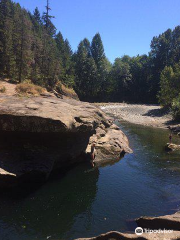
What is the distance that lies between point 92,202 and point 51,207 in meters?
2.67

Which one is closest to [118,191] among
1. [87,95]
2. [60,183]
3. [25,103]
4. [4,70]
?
[60,183]

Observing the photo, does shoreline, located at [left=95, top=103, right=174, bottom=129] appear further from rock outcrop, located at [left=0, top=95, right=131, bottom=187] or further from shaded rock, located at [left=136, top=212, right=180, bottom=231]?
shaded rock, located at [left=136, top=212, right=180, bottom=231]

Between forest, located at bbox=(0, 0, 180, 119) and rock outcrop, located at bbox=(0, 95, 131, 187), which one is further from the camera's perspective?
forest, located at bbox=(0, 0, 180, 119)

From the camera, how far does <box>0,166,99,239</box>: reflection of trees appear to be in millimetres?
11352

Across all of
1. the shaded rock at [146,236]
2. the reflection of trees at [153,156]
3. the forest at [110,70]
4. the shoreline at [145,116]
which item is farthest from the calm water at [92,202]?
the forest at [110,70]

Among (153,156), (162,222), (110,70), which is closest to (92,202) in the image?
(162,222)

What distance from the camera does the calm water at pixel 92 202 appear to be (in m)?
11.3

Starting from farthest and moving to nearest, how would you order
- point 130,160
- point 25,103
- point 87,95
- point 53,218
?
point 87,95 → point 130,160 → point 25,103 → point 53,218

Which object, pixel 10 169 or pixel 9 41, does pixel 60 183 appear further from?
pixel 9 41

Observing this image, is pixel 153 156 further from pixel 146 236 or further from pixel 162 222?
pixel 146 236

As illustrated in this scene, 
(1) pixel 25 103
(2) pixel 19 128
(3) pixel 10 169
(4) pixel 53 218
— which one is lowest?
(4) pixel 53 218

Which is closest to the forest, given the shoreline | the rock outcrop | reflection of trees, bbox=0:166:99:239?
the shoreline

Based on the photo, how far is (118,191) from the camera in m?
15.7

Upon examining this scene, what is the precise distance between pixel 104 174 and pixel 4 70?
34.5 m
